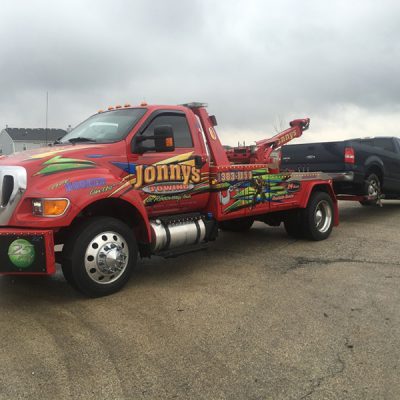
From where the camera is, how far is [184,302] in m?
4.70

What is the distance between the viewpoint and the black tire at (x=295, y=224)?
7.91 metres

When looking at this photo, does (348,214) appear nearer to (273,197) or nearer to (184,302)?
(273,197)

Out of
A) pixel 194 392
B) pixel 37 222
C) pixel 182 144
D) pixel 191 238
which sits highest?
pixel 182 144

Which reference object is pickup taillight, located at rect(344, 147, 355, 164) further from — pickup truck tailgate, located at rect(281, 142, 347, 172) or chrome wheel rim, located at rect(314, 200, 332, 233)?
chrome wheel rim, located at rect(314, 200, 332, 233)

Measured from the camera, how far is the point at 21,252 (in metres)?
4.20

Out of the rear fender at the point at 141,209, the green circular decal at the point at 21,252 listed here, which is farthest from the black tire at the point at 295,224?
the green circular decal at the point at 21,252

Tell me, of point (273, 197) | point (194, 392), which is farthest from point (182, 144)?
point (194, 392)

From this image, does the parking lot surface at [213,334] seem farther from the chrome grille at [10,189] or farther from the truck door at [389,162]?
the truck door at [389,162]

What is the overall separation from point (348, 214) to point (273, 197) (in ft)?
17.7

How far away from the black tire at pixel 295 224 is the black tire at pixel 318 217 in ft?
0.24

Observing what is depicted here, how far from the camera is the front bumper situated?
4172 millimetres

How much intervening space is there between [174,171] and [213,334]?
2.33 metres

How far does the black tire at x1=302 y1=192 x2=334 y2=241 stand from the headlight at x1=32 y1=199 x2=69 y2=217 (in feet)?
15.7

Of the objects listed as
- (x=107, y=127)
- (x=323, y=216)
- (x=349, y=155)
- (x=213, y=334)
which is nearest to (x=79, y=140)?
(x=107, y=127)
